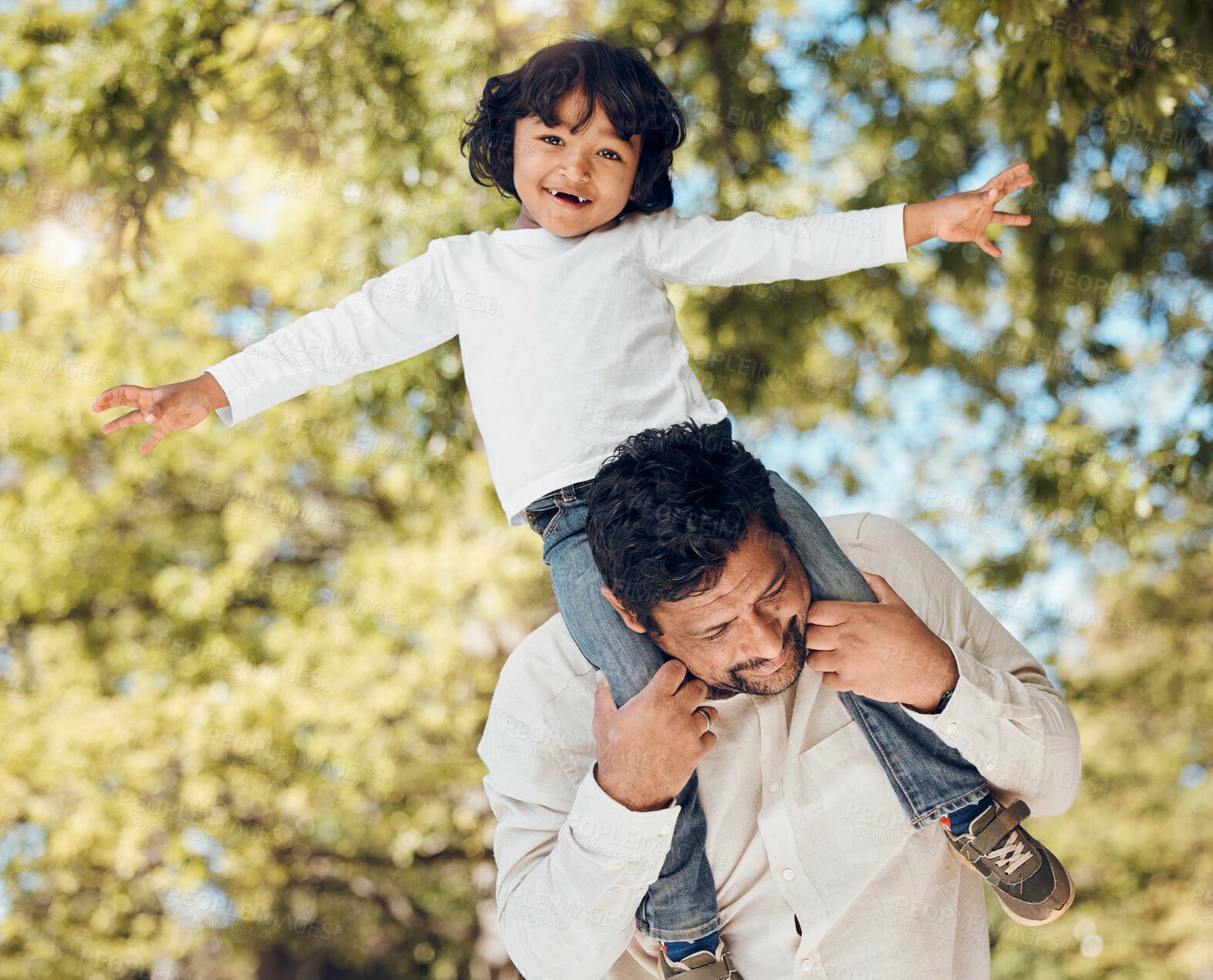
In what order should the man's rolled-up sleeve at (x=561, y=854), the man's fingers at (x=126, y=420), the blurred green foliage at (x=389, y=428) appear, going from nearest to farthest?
the man's rolled-up sleeve at (x=561, y=854) < the man's fingers at (x=126, y=420) < the blurred green foliage at (x=389, y=428)

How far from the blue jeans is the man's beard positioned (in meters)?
0.11

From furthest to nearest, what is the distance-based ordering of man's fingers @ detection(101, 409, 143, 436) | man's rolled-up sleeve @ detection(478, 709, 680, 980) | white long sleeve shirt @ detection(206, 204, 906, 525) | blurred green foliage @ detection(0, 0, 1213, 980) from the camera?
blurred green foliage @ detection(0, 0, 1213, 980), white long sleeve shirt @ detection(206, 204, 906, 525), man's fingers @ detection(101, 409, 143, 436), man's rolled-up sleeve @ detection(478, 709, 680, 980)

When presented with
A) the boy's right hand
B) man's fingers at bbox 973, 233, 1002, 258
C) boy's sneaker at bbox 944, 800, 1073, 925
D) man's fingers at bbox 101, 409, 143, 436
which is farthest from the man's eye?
man's fingers at bbox 101, 409, 143, 436

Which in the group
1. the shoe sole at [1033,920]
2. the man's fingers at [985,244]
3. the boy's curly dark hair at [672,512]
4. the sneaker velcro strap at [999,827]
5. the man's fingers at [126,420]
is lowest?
the shoe sole at [1033,920]

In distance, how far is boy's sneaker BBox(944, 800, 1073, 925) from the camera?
179 centimetres

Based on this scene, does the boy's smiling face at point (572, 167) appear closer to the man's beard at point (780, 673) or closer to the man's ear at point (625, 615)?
the man's ear at point (625, 615)

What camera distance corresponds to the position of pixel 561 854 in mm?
1706

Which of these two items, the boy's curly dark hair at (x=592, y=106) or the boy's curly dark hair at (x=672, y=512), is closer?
the boy's curly dark hair at (x=672, y=512)

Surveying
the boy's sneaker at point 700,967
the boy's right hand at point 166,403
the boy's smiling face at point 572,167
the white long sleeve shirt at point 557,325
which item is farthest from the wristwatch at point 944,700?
the boy's right hand at point 166,403

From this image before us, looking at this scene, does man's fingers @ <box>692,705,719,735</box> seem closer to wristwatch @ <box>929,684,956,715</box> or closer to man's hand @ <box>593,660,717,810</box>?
man's hand @ <box>593,660,717,810</box>

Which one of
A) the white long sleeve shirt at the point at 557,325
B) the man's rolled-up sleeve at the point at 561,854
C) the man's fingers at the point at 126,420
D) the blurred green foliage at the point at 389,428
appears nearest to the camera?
the man's rolled-up sleeve at the point at 561,854

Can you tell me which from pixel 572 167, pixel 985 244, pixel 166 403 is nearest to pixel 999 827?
pixel 985 244

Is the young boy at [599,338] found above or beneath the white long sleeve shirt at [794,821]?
above

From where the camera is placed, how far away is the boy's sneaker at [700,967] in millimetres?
1775
